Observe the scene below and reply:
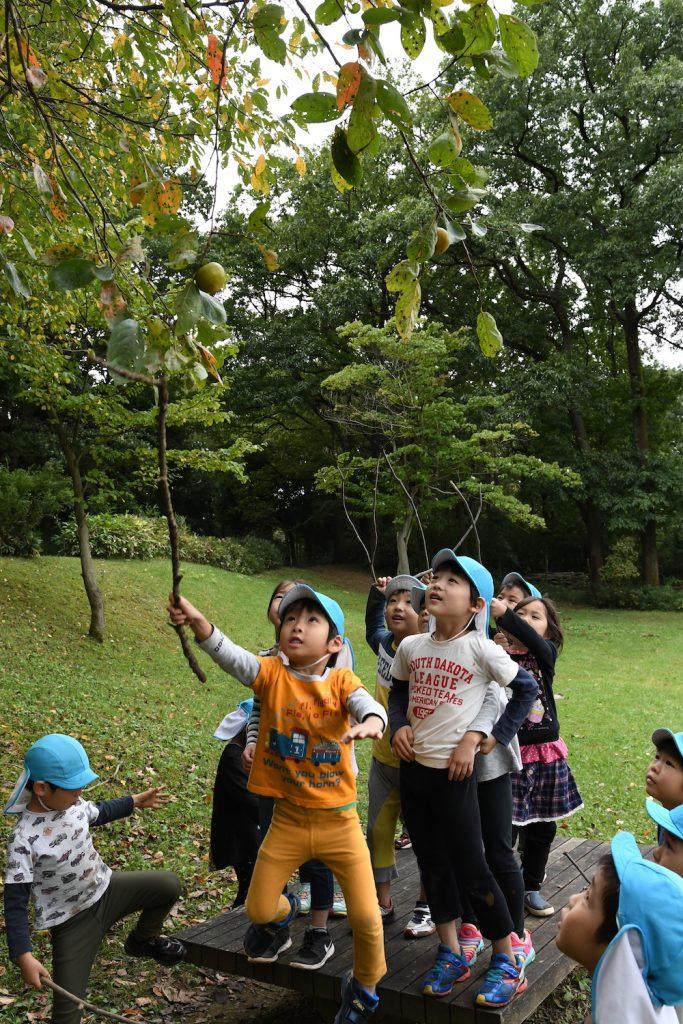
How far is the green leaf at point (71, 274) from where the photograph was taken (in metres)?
1.64

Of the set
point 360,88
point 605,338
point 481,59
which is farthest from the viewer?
point 605,338

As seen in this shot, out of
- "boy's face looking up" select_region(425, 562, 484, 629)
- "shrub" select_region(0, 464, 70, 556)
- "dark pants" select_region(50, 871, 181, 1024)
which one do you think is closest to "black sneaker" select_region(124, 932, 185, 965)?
"dark pants" select_region(50, 871, 181, 1024)

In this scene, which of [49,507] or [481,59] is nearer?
[481,59]

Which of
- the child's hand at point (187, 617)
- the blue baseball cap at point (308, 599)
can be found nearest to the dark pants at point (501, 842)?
the blue baseball cap at point (308, 599)

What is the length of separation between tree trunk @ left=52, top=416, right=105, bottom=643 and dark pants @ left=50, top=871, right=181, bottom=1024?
7737 mm

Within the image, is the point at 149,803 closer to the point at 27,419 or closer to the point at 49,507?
the point at 49,507

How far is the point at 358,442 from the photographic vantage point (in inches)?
939

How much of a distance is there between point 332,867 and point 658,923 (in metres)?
1.56

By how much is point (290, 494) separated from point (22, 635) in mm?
17534

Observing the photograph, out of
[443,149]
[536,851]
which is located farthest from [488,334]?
[536,851]

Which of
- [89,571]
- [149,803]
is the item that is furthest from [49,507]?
[149,803]

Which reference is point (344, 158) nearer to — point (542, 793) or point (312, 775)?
point (312, 775)

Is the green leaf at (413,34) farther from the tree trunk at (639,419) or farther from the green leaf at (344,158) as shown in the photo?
the tree trunk at (639,419)

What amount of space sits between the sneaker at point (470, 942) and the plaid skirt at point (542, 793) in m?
0.58
